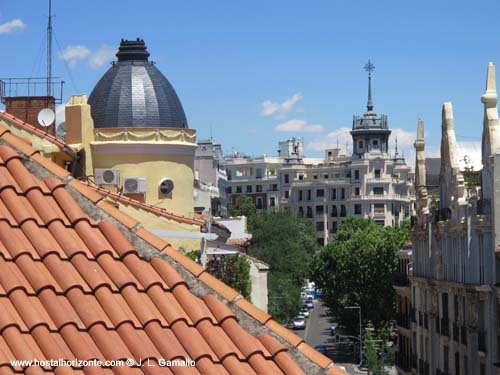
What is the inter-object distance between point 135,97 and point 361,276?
2684 inches

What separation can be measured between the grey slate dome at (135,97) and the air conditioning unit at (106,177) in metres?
2.87

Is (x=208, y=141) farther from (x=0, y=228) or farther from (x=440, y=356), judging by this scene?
(x=0, y=228)

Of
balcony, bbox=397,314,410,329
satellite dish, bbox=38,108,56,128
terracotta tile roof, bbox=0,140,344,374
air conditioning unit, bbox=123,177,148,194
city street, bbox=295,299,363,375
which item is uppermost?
satellite dish, bbox=38,108,56,128

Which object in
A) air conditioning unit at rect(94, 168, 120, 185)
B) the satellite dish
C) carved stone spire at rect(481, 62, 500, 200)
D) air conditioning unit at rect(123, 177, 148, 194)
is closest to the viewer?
the satellite dish

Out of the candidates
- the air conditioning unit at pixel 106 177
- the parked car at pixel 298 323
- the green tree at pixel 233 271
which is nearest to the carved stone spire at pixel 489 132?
the green tree at pixel 233 271

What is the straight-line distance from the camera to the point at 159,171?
3794 centimetres

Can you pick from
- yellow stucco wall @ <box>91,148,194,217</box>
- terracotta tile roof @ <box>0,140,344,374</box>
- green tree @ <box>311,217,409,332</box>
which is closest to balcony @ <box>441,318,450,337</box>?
yellow stucco wall @ <box>91,148,194,217</box>

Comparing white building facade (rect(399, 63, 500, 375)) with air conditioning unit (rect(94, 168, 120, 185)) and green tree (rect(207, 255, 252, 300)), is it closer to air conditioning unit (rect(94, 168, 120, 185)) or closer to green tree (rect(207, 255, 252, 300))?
green tree (rect(207, 255, 252, 300))

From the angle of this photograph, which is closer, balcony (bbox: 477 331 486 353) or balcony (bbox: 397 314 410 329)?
balcony (bbox: 477 331 486 353)

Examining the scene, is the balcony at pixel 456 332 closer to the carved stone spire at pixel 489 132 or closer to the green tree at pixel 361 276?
the carved stone spire at pixel 489 132

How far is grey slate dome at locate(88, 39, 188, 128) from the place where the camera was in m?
38.0

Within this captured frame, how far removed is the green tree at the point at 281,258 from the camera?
82.3 meters

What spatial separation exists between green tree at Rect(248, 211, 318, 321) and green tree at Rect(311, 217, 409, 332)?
3.88 m

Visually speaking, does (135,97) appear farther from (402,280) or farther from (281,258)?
(281,258)
